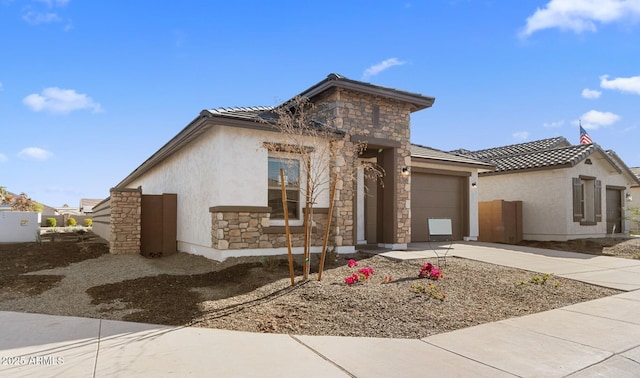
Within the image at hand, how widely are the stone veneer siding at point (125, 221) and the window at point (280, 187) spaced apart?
4.71 metres

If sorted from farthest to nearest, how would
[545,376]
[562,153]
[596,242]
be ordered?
[562,153], [596,242], [545,376]

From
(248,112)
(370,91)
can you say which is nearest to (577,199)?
(370,91)

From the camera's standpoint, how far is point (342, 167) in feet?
38.4

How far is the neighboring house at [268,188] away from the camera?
1037 centimetres

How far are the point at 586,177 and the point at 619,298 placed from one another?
1279 centimetres

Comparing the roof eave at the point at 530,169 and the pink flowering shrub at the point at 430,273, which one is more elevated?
the roof eave at the point at 530,169

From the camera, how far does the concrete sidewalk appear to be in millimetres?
4117

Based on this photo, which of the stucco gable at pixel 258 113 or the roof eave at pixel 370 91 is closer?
the stucco gable at pixel 258 113

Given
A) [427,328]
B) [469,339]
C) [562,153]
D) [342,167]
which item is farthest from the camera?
[562,153]

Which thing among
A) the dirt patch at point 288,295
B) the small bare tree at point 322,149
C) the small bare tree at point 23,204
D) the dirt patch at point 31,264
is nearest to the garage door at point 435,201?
the small bare tree at point 322,149

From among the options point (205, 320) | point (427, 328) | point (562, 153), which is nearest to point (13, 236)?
point (205, 320)

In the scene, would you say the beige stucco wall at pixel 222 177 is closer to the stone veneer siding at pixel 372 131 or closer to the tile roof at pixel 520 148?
the stone veneer siding at pixel 372 131

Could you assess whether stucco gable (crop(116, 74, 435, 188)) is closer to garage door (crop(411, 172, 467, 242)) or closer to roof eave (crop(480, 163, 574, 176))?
garage door (crop(411, 172, 467, 242))

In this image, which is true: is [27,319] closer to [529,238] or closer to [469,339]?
[469,339]
